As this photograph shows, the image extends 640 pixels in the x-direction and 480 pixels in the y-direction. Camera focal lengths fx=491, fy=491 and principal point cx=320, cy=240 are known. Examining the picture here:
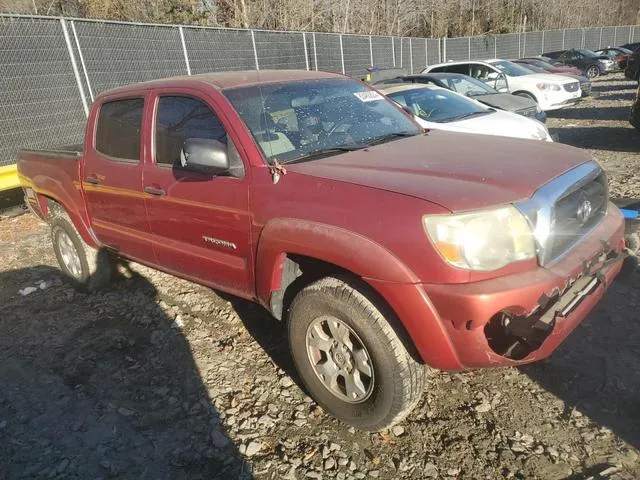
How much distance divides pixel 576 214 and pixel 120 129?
328 centimetres


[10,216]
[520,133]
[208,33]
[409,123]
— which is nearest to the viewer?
[409,123]

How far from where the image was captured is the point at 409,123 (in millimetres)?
3750

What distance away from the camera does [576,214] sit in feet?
8.49

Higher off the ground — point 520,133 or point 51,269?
point 520,133

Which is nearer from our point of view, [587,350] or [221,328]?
[587,350]

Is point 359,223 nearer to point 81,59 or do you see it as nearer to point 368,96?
point 368,96

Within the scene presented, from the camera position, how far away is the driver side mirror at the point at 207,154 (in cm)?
278

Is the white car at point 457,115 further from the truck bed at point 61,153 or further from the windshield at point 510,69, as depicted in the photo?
the windshield at point 510,69

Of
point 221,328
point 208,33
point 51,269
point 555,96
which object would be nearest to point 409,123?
point 221,328

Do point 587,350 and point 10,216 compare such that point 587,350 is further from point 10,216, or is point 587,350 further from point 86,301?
point 10,216

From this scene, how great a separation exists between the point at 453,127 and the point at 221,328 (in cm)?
420

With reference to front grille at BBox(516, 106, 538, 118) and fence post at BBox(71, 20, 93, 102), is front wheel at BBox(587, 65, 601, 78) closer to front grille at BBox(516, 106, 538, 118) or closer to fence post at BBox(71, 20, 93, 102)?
front grille at BBox(516, 106, 538, 118)

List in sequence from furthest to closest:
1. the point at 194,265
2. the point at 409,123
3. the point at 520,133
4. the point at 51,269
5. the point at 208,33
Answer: the point at 208,33 < the point at 520,133 < the point at 51,269 < the point at 409,123 < the point at 194,265

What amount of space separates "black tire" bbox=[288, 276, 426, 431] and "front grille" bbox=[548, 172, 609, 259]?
868 mm
